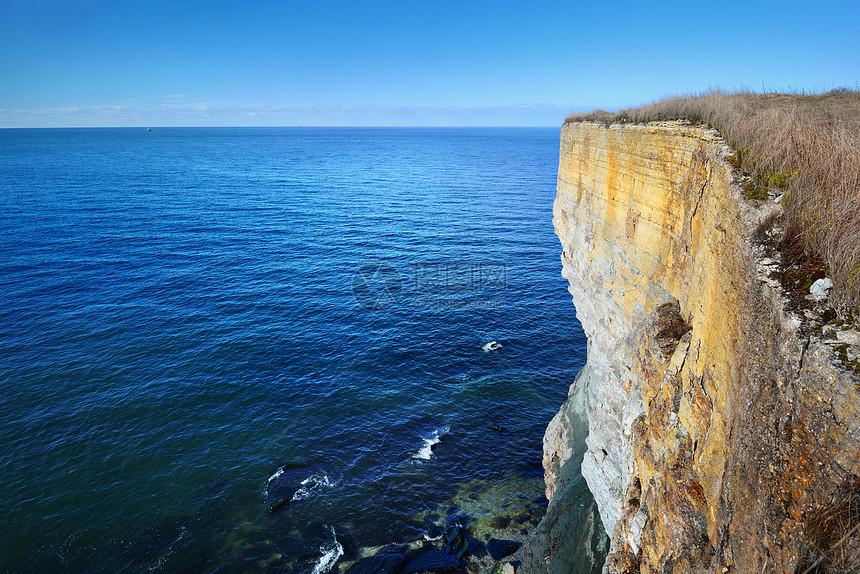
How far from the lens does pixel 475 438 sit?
2748 cm

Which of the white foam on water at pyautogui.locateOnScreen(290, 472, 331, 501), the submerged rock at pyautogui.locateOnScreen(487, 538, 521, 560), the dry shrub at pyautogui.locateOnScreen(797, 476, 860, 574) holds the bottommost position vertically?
the submerged rock at pyautogui.locateOnScreen(487, 538, 521, 560)

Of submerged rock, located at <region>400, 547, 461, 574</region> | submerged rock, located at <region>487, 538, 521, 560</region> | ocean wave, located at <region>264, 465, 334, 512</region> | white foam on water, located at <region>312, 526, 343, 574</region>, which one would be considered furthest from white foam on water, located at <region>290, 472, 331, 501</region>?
submerged rock, located at <region>487, 538, 521, 560</region>

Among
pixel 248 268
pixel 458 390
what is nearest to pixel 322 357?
pixel 458 390

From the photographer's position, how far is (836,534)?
5137 mm

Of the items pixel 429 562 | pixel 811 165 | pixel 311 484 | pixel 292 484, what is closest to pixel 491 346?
pixel 311 484

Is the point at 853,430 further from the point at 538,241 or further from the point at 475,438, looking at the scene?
the point at 538,241

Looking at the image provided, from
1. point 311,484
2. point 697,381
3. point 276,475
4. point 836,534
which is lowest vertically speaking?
point 311,484

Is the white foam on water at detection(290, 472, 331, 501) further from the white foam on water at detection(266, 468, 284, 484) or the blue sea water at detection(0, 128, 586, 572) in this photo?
the white foam on water at detection(266, 468, 284, 484)

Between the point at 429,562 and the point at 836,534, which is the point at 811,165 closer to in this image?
the point at 836,534

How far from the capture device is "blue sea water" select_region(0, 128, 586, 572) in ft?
70.8

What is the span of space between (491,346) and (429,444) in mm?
11706

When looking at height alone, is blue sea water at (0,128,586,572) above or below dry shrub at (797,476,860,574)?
below

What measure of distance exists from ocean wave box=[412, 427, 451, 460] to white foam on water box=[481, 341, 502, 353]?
9478 millimetres

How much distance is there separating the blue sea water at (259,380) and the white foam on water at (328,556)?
1.41ft
